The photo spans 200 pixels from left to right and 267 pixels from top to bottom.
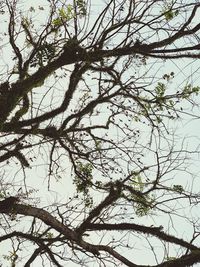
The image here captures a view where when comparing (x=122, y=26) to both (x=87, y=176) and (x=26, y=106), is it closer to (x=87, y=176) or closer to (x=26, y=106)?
(x=26, y=106)

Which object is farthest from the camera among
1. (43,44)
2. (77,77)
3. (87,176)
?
(87,176)

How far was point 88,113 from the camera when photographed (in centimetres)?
755

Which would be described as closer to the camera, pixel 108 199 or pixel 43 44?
pixel 43 44

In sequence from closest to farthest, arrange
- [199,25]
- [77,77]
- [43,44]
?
[199,25], [43,44], [77,77]

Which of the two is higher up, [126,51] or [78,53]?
[126,51]

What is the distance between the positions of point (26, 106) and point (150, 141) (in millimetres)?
2411

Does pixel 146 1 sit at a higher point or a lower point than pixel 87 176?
higher

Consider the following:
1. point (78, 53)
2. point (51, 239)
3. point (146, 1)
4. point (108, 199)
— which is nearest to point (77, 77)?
point (78, 53)

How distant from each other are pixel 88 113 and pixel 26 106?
1.18 metres

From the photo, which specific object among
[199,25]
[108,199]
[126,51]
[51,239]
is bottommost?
[51,239]

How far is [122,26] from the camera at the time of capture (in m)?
5.96

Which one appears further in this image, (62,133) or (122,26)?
(62,133)

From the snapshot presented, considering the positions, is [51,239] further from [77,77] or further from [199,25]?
[199,25]

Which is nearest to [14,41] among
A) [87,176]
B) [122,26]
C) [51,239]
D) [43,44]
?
[43,44]
